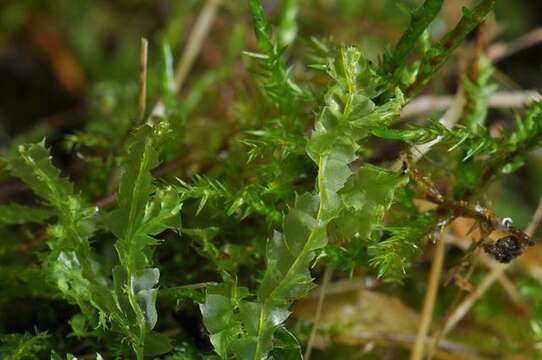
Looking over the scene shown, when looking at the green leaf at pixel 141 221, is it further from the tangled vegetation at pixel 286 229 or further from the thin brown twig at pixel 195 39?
the thin brown twig at pixel 195 39

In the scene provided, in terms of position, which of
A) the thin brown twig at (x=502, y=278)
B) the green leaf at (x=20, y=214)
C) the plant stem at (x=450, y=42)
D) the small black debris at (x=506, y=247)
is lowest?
the thin brown twig at (x=502, y=278)

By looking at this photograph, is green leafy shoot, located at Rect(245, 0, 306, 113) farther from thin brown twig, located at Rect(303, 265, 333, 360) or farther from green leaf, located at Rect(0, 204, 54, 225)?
green leaf, located at Rect(0, 204, 54, 225)

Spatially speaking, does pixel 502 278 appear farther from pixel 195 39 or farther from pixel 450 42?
pixel 195 39

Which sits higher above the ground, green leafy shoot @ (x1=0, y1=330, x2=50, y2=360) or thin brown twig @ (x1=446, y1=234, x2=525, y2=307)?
green leafy shoot @ (x1=0, y1=330, x2=50, y2=360)

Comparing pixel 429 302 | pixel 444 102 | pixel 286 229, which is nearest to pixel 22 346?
pixel 286 229

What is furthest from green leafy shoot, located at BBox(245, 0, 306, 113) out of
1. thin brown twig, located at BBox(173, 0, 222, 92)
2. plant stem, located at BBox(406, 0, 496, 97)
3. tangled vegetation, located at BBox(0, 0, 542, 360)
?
thin brown twig, located at BBox(173, 0, 222, 92)

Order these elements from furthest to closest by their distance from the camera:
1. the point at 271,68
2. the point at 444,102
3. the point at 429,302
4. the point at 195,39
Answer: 1. the point at 195,39
2. the point at 444,102
3. the point at 429,302
4. the point at 271,68

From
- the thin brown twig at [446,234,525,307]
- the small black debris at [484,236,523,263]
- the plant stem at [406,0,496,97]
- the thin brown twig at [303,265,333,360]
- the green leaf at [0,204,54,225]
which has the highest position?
the plant stem at [406,0,496,97]

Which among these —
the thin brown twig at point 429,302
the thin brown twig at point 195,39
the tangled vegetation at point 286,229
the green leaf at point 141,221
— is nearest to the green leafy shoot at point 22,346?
the tangled vegetation at point 286,229

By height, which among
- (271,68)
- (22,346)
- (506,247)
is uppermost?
(271,68)
